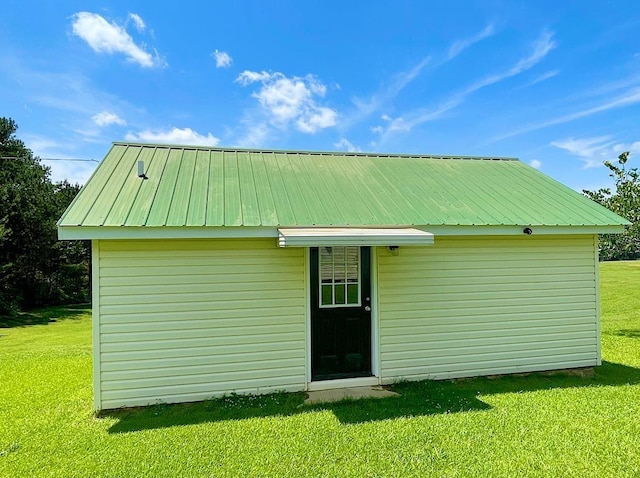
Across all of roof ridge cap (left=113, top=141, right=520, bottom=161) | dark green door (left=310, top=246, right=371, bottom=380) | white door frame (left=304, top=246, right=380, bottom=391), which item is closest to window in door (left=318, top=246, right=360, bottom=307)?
dark green door (left=310, top=246, right=371, bottom=380)

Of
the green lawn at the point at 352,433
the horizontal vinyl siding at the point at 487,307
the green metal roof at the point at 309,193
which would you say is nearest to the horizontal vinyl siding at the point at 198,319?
the green lawn at the point at 352,433

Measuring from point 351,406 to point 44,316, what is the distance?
66.0 ft

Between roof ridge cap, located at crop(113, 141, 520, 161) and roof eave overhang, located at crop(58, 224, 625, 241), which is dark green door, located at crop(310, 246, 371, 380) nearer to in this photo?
roof eave overhang, located at crop(58, 224, 625, 241)

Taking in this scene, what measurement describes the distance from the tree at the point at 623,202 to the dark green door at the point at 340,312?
31.3ft

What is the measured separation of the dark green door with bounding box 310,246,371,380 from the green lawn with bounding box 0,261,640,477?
74 centimetres

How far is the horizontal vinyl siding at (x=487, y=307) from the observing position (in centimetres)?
579

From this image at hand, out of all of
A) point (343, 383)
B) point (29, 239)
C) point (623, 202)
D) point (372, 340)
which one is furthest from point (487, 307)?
point (29, 239)

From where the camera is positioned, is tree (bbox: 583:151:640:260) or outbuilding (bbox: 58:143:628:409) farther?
tree (bbox: 583:151:640:260)

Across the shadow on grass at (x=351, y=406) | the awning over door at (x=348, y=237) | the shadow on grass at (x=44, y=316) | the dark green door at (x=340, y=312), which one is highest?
the awning over door at (x=348, y=237)

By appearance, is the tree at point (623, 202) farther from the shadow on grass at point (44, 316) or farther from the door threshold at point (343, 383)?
the shadow on grass at point (44, 316)

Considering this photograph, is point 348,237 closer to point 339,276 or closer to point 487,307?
point 339,276

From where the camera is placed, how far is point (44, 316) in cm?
1886

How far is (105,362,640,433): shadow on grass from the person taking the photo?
15.0 ft

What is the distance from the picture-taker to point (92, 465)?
11.8 feet
